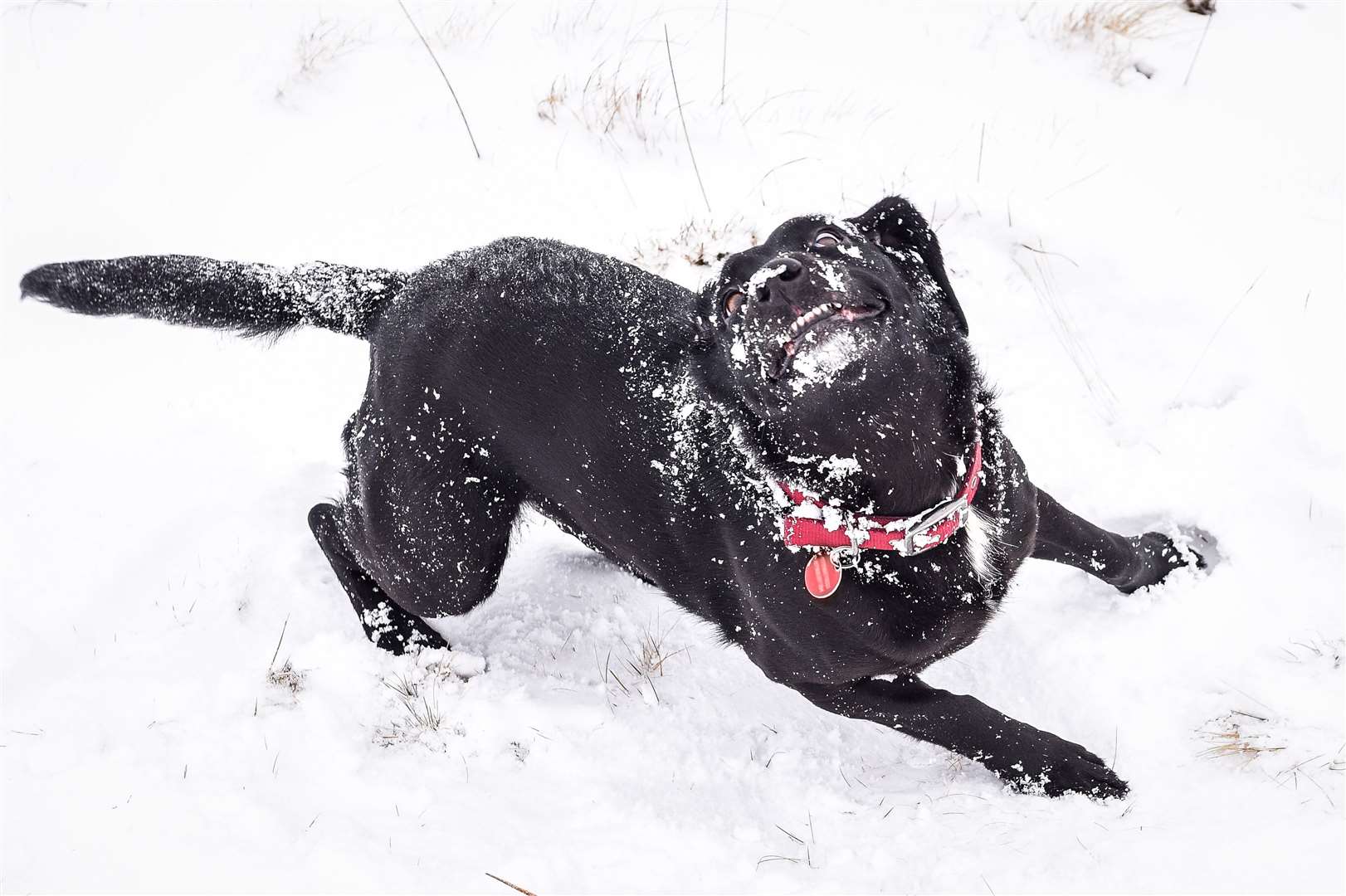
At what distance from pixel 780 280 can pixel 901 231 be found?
0.56m

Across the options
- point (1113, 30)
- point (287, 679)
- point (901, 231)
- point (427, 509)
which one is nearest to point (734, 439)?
point (901, 231)

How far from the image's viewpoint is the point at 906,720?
2594mm

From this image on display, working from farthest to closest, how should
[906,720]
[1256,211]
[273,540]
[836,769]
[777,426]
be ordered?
[1256,211] < [273,540] < [836,769] < [906,720] < [777,426]

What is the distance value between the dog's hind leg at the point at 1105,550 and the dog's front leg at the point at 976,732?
0.51 metres

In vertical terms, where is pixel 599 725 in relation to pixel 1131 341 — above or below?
below

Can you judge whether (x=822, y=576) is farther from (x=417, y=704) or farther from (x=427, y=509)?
(x=417, y=704)

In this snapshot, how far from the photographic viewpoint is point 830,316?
2.00m

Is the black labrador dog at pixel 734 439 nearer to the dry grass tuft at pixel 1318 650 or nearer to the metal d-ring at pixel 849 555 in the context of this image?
the metal d-ring at pixel 849 555

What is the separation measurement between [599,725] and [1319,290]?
10.6ft

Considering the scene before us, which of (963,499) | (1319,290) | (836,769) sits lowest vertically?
(836,769)

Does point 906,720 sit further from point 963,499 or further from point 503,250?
point 503,250

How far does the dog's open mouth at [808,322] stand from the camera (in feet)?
6.54

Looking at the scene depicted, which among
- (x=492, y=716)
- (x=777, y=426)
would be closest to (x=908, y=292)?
(x=777, y=426)

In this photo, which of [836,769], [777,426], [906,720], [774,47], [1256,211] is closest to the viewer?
[777,426]
